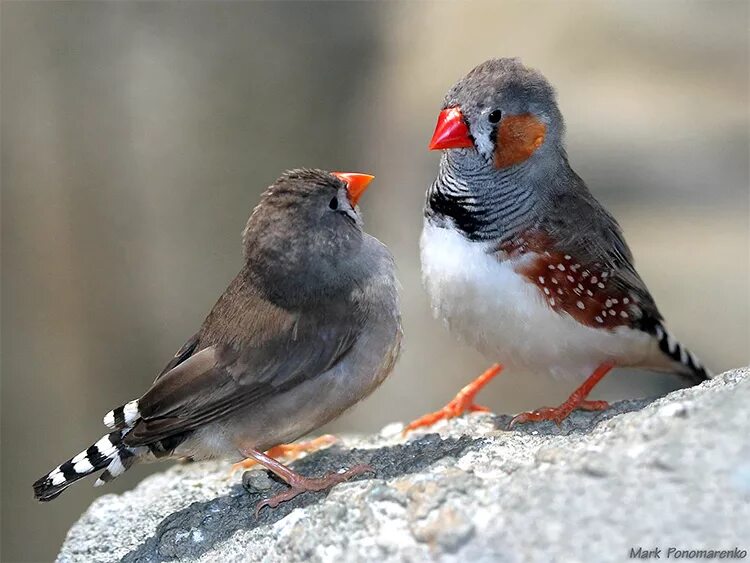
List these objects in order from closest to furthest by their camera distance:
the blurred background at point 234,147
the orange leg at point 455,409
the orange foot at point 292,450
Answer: the orange foot at point 292,450, the orange leg at point 455,409, the blurred background at point 234,147

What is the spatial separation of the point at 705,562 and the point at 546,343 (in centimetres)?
152

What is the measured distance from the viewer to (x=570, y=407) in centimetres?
347

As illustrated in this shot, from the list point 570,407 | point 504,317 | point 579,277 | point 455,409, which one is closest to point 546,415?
point 570,407

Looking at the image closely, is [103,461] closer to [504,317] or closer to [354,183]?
[354,183]

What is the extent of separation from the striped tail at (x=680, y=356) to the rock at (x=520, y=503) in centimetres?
45

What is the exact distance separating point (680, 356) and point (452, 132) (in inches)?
54.9

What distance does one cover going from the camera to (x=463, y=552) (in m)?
2.19

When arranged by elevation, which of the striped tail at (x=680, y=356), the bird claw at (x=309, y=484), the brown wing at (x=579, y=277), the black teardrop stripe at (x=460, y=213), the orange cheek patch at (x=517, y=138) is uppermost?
the orange cheek patch at (x=517, y=138)

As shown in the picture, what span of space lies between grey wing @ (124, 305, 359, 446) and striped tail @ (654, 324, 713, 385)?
1.34 m

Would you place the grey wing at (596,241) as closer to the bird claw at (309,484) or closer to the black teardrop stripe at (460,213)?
the black teardrop stripe at (460,213)

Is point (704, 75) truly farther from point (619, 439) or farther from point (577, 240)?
point (619, 439)

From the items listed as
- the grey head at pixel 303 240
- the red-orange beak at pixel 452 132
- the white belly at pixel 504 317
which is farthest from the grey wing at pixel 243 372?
the red-orange beak at pixel 452 132

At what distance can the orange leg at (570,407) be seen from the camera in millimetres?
3420

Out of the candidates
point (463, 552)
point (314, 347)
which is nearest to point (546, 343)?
point (314, 347)
